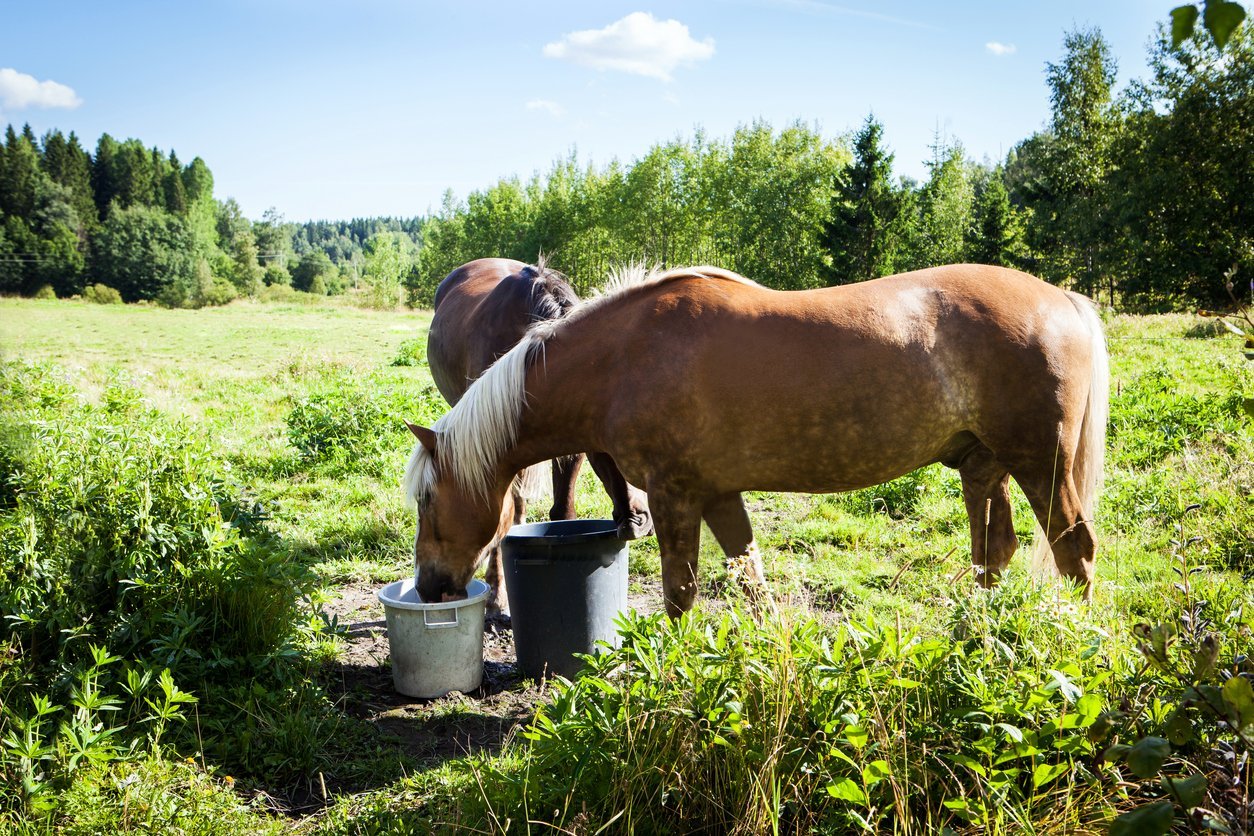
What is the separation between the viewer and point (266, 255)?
9962cm

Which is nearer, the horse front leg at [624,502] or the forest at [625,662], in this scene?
the forest at [625,662]

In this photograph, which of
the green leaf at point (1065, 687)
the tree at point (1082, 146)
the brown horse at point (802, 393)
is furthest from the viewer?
the tree at point (1082, 146)

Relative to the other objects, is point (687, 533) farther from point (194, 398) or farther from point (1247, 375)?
point (194, 398)

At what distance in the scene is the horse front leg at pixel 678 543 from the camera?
12.5 feet

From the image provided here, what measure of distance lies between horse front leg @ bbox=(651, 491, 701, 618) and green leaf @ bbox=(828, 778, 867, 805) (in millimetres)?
1837

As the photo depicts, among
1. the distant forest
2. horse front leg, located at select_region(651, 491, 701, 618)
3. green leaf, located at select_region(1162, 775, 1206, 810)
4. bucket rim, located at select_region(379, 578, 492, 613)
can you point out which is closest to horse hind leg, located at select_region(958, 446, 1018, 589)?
horse front leg, located at select_region(651, 491, 701, 618)

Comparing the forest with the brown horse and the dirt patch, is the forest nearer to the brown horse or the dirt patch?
the dirt patch

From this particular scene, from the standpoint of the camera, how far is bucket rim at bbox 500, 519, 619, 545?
4.12m

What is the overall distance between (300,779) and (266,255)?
Answer: 108227mm

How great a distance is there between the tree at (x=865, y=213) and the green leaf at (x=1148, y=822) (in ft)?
112

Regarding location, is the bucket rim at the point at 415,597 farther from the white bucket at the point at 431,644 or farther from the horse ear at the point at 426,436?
the horse ear at the point at 426,436

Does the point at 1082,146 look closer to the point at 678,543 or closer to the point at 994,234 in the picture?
the point at 994,234

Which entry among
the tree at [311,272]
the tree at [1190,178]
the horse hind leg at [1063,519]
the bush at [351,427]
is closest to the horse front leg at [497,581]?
the horse hind leg at [1063,519]

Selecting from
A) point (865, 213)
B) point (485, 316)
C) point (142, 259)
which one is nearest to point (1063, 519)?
point (485, 316)
